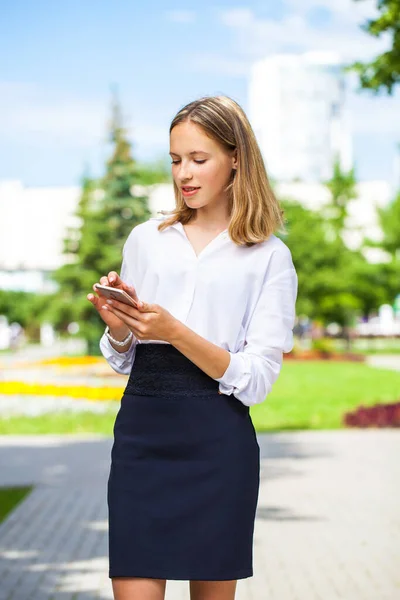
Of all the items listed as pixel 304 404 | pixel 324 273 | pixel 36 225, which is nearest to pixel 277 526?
pixel 304 404

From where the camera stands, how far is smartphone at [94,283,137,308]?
278 cm

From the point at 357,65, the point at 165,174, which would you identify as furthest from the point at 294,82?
the point at 357,65

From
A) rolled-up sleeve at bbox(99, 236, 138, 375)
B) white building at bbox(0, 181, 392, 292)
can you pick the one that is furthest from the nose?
white building at bbox(0, 181, 392, 292)

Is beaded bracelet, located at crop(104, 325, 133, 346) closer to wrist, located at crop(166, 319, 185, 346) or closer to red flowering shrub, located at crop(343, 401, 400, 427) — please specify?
wrist, located at crop(166, 319, 185, 346)

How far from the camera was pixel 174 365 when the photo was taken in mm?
3070

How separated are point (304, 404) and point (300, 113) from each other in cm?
16479

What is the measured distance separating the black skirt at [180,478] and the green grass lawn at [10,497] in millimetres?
5660

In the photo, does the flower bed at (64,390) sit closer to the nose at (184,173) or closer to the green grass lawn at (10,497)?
the green grass lawn at (10,497)

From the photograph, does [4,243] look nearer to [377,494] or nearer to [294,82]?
[377,494]

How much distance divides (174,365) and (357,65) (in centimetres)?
1183

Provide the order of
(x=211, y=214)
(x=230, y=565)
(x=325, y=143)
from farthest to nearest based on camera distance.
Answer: (x=325, y=143)
(x=211, y=214)
(x=230, y=565)

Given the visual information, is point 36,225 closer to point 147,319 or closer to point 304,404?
point 304,404

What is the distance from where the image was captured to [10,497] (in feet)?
31.3

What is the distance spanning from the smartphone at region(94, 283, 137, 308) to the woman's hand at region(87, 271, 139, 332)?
20mm
